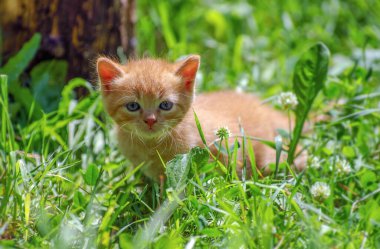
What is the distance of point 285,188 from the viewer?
102 inches

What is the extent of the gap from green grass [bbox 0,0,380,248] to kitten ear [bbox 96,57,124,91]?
12.9 inches

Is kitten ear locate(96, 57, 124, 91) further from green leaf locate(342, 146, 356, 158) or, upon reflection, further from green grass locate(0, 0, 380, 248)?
green leaf locate(342, 146, 356, 158)

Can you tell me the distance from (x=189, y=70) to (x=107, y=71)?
38 centimetres

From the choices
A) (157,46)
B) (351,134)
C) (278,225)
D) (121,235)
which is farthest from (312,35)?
(121,235)

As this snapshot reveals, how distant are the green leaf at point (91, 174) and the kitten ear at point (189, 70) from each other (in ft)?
2.06

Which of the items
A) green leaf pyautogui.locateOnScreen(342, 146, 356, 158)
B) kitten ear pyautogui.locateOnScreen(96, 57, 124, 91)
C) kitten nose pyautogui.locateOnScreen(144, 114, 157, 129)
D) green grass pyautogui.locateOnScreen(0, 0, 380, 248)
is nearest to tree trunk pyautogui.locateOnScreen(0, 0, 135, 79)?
green grass pyautogui.locateOnScreen(0, 0, 380, 248)

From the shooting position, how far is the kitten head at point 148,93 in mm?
2807

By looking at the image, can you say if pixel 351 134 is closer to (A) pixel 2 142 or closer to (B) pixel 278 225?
(B) pixel 278 225

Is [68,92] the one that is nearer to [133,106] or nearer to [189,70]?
[133,106]

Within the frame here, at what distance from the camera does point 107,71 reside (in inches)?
114

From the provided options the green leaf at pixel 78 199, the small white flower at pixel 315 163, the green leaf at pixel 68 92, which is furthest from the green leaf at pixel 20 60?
the small white flower at pixel 315 163

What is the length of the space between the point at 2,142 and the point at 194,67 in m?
0.95

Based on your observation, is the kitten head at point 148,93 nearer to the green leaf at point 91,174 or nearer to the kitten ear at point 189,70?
the kitten ear at point 189,70

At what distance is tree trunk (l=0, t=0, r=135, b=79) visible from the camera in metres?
3.61
